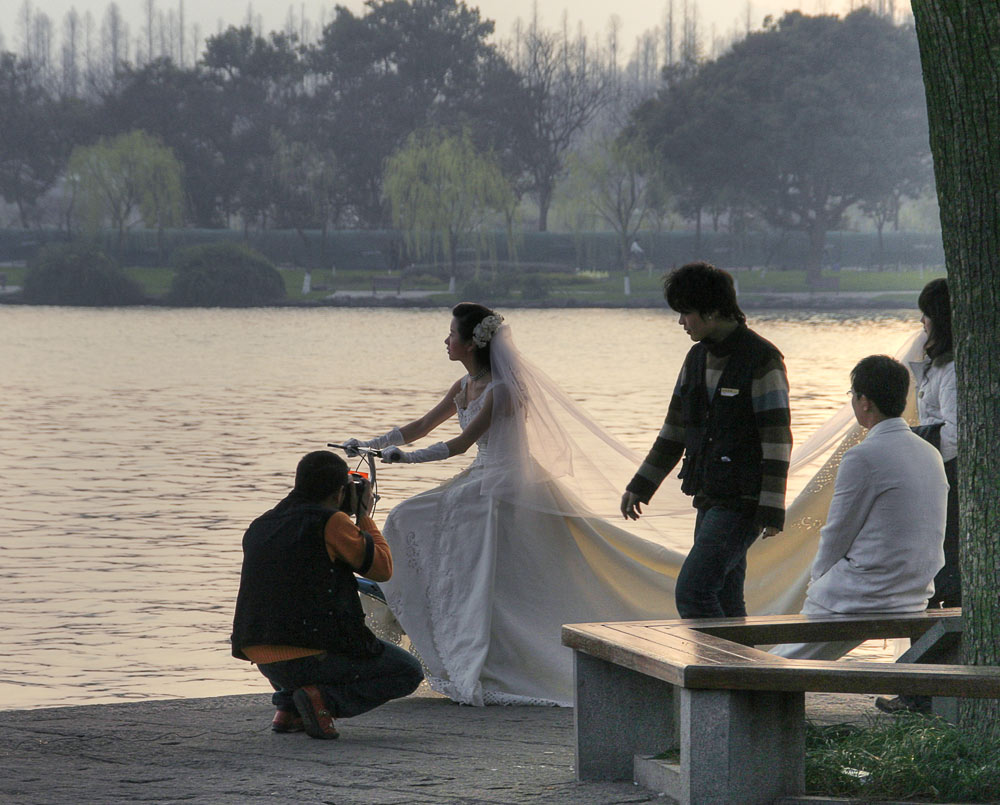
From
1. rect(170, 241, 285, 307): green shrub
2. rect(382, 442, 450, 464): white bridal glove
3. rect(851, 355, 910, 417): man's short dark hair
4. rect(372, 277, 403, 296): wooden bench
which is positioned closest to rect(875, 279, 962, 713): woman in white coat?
rect(851, 355, 910, 417): man's short dark hair

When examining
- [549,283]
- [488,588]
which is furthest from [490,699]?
[549,283]

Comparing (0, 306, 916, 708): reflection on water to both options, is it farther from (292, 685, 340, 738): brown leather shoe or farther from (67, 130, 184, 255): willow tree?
(67, 130, 184, 255): willow tree

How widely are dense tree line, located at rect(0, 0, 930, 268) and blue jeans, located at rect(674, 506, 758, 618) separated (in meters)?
62.3

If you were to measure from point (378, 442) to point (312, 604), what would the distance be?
4.29 feet

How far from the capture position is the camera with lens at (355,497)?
16.6 ft

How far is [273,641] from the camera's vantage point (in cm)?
475

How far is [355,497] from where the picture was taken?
509cm

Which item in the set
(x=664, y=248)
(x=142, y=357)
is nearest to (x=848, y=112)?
(x=664, y=248)

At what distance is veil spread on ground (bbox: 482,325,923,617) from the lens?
19.4 ft

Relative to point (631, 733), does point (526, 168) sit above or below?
above

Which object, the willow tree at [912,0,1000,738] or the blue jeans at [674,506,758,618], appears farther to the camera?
the blue jeans at [674,506,758,618]

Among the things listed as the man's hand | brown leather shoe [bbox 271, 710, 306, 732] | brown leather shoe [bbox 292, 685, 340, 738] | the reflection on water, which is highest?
the man's hand

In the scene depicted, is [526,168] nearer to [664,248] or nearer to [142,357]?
[664,248]

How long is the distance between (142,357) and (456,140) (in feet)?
132
